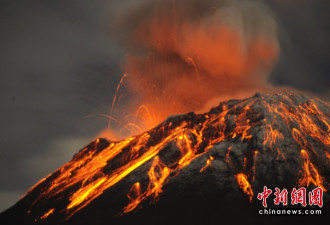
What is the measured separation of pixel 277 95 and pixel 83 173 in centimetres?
6490

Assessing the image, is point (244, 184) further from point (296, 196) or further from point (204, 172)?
point (296, 196)

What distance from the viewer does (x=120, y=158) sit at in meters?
78.6

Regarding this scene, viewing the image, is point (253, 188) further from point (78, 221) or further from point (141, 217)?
point (78, 221)

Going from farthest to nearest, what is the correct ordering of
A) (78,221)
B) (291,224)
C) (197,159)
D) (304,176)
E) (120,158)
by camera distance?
(120,158) → (197,159) → (304,176) → (78,221) → (291,224)

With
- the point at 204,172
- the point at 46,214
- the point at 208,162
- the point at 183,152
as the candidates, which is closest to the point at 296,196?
the point at 204,172

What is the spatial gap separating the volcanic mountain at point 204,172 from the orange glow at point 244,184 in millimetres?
194

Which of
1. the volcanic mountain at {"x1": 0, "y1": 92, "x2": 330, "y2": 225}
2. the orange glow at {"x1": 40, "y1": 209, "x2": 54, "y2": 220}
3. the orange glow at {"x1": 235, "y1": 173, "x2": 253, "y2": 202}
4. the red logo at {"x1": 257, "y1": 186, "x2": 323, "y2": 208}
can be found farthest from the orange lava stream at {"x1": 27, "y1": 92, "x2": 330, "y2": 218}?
the orange glow at {"x1": 40, "y1": 209, "x2": 54, "y2": 220}

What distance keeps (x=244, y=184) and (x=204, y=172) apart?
860 cm

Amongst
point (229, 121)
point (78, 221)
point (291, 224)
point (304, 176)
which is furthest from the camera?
point (229, 121)

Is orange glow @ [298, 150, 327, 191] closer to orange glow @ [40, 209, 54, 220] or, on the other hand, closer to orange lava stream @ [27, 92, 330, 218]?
orange lava stream @ [27, 92, 330, 218]

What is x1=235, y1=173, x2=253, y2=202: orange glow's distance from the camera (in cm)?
5072

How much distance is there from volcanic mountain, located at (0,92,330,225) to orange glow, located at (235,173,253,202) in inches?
7.6

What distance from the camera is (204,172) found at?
5662 centimetres

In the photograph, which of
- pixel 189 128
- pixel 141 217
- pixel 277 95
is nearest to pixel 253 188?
pixel 141 217
